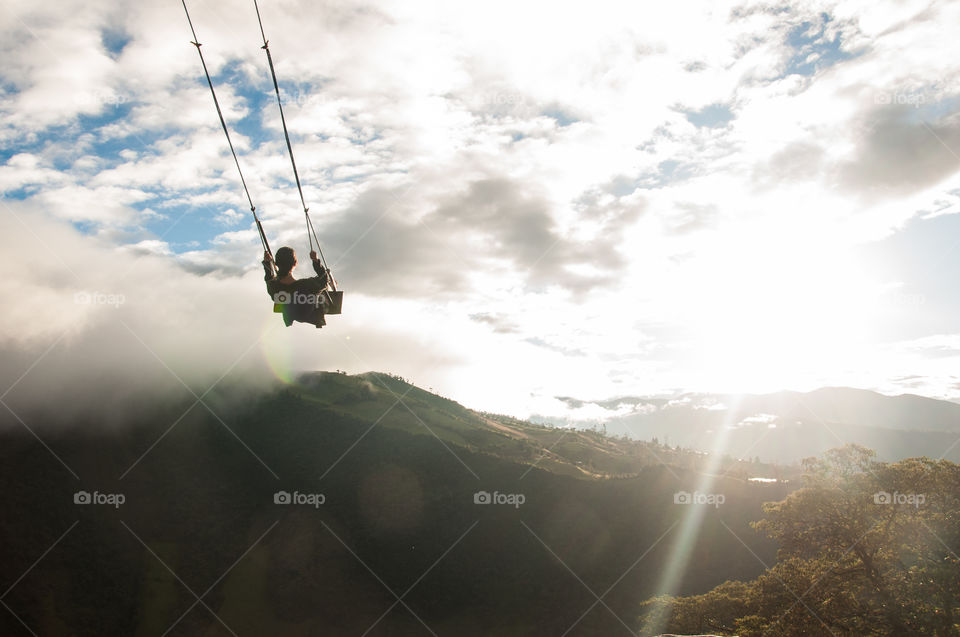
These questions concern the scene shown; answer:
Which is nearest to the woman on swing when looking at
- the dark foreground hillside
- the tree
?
the tree

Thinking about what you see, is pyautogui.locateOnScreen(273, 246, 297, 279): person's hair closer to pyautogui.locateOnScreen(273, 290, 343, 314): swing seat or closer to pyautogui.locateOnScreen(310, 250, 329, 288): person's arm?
pyautogui.locateOnScreen(310, 250, 329, 288): person's arm

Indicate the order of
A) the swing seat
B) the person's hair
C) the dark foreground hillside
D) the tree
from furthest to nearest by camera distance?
the dark foreground hillside → the tree → the swing seat → the person's hair

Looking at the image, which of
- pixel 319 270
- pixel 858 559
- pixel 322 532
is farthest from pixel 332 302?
pixel 322 532

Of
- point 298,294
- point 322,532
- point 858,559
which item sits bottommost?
point 322,532

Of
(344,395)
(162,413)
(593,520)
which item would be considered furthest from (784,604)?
(344,395)

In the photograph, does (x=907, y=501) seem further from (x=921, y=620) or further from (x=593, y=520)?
(x=593, y=520)

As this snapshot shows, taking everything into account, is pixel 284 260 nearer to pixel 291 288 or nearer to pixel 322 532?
pixel 291 288

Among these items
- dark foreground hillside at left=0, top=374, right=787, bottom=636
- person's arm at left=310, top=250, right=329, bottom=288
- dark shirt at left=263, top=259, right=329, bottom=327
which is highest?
person's arm at left=310, top=250, right=329, bottom=288
